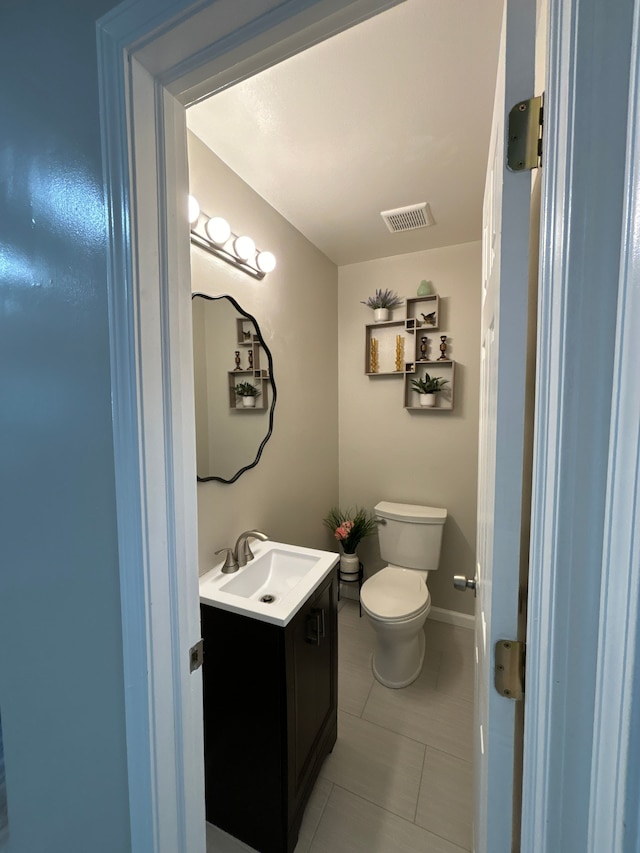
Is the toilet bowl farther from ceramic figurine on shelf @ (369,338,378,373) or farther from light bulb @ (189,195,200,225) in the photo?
light bulb @ (189,195,200,225)

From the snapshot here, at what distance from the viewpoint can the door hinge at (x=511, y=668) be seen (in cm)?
52

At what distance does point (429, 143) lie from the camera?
4.46 ft

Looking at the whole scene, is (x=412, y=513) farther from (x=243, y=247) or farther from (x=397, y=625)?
(x=243, y=247)

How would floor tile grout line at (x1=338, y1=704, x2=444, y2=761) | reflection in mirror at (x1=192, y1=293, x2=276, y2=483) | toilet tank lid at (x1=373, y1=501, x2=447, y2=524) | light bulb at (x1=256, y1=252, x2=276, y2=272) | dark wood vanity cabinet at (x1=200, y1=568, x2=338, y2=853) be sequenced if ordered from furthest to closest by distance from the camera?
toilet tank lid at (x1=373, y1=501, x2=447, y2=524), light bulb at (x1=256, y1=252, x2=276, y2=272), floor tile grout line at (x1=338, y1=704, x2=444, y2=761), reflection in mirror at (x1=192, y1=293, x2=276, y2=483), dark wood vanity cabinet at (x1=200, y1=568, x2=338, y2=853)

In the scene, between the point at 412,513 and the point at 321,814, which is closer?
the point at 321,814

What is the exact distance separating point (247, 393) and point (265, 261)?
64 cm

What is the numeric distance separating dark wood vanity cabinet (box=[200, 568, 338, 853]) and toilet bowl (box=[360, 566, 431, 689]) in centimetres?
58

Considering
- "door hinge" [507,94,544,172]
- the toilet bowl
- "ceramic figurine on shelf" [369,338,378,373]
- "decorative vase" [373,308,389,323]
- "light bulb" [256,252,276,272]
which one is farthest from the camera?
"ceramic figurine on shelf" [369,338,378,373]

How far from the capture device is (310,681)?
1283 mm

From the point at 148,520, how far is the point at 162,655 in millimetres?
273

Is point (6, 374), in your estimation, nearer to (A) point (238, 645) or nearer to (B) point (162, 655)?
(B) point (162, 655)

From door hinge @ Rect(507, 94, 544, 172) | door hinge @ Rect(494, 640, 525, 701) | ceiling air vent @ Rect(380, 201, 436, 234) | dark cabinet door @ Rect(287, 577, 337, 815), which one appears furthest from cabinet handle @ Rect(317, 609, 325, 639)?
ceiling air vent @ Rect(380, 201, 436, 234)

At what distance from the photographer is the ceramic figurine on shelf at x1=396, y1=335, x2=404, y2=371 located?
2373mm

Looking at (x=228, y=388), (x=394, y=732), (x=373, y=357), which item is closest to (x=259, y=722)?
(x=394, y=732)
